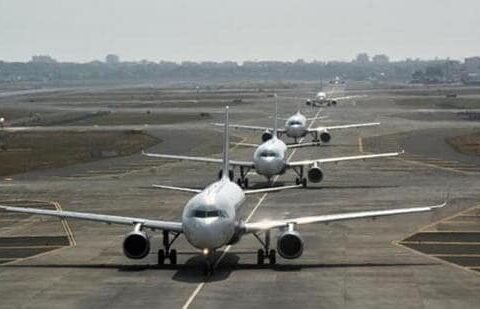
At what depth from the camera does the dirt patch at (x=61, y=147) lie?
335 ft

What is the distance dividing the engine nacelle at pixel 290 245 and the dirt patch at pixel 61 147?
59434 mm

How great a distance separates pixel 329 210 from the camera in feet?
202

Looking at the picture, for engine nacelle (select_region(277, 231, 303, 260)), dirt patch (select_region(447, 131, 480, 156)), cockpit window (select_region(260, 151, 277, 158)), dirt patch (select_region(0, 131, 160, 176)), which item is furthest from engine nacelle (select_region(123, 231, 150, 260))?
dirt patch (select_region(447, 131, 480, 156))

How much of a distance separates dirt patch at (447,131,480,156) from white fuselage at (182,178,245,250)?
68241 mm

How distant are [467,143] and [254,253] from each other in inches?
3021

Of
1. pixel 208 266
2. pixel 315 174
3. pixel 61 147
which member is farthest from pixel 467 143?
pixel 208 266

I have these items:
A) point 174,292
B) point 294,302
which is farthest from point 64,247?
point 294,302

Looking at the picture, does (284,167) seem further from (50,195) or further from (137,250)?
(137,250)

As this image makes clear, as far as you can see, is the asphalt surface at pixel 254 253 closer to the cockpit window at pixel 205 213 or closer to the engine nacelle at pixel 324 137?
the cockpit window at pixel 205 213

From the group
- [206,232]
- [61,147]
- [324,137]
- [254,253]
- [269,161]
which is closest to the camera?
[206,232]

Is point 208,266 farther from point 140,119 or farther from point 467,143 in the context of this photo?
point 140,119

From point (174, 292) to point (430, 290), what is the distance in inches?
463

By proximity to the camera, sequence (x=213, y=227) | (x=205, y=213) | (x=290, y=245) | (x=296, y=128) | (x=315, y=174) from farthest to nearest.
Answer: (x=296, y=128), (x=315, y=174), (x=290, y=245), (x=205, y=213), (x=213, y=227)

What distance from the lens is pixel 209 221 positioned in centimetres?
3909
